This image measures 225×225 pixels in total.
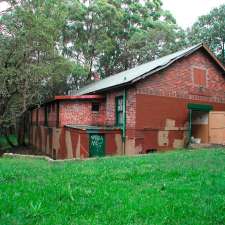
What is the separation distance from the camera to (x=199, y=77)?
65.8 ft

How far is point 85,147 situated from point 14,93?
21.0ft

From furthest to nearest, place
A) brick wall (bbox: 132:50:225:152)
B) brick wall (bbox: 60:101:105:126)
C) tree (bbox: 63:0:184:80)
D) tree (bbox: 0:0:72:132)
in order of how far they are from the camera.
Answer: tree (bbox: 63:0:184:80), brick wall (bbox: 60:101:105:126), tree (bbox: 0:0:72:132), brick wall (bbox: 132:50:225:152)

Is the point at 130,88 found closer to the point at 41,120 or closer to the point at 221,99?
the point at 221,99

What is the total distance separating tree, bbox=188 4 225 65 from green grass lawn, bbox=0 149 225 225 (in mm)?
26700

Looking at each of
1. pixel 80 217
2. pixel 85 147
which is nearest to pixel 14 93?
pixel 85 147

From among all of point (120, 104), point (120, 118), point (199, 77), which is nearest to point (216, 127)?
point (199, 77)

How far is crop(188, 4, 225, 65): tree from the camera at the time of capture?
33263 mm

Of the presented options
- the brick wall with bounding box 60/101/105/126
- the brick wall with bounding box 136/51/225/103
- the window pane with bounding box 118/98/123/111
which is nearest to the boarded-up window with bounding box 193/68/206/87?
the brick wall with bounding box 136/51/225/103

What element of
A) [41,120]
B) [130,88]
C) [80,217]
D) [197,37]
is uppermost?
[197,37]

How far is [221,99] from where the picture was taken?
21109 mm

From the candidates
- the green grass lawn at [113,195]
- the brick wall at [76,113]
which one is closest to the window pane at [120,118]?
the brick wall at [76,113]

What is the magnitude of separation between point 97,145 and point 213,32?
879 inches

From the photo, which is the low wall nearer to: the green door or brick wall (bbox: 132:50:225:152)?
the green door

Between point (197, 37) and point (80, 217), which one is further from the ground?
point (197, 37)
